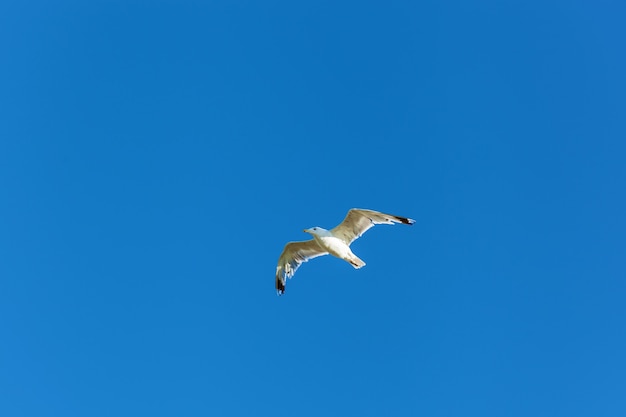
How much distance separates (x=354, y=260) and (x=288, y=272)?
297 centimetres

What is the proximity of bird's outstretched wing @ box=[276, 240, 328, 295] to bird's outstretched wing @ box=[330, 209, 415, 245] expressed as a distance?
1.29 m

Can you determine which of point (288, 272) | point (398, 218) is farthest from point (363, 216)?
point (288, 272)

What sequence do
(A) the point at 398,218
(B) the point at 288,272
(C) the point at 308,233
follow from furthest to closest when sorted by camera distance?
(B) the point at 288,272 → (C) the point at 308,233 → (A) the point at 398,218

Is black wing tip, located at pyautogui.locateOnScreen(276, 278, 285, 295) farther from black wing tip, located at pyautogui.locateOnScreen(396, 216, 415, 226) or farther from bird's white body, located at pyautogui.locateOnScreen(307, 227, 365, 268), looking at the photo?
black wing tip, located at pyautogui.locateOnScreen(396, 216, 415, 226)

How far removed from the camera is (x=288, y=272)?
70.7 ft

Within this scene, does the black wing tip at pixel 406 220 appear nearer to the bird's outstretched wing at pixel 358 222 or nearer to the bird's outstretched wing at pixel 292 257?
the bird's outstretched wing at pixel 358 222

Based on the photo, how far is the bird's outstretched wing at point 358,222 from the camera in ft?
62.4

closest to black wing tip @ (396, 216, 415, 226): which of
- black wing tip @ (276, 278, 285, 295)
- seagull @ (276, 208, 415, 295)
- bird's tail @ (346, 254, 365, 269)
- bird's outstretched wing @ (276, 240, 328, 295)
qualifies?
seagull @ (276, 208, 415, 295)

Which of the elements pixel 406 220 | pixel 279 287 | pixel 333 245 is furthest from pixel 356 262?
pixel 279 287

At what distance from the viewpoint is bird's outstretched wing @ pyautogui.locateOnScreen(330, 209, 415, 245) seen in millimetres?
19016

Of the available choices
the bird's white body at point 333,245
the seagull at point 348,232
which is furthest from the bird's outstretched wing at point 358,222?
the bird's white body at point 333,245

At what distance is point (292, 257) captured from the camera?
21.4m

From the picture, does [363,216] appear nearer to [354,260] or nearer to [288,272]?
[354,260]

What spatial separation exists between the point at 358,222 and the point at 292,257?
2.95 meters
